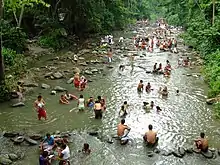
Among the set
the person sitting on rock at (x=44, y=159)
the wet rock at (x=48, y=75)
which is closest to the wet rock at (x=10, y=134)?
the person sitting on rock at (x=44, y=159)

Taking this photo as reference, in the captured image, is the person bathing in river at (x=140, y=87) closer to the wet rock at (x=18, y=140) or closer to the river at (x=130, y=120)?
the river at (x=130, y=120)

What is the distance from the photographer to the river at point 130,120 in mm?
15430

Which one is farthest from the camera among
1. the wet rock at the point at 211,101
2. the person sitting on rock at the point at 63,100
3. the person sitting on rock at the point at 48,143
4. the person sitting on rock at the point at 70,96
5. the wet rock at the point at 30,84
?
the wet rock at the point at 30,84

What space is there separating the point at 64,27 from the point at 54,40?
18.4 ft

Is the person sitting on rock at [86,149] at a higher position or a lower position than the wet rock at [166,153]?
higher

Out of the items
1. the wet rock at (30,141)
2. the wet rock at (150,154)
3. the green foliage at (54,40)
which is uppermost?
the green foliage at (54,40)

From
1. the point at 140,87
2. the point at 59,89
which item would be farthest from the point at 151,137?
the point at 59,89

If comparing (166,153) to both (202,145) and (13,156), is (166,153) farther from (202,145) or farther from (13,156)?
A: (13,156)

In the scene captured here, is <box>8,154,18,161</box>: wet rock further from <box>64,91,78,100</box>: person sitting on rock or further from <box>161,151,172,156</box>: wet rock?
<box>64,91,78,100</box>: person sitting on rock

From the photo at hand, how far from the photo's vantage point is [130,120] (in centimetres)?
1991

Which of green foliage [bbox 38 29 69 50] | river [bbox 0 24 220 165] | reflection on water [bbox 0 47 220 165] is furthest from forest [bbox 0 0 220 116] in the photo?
reflection on water [bbox 0 47 220 165]

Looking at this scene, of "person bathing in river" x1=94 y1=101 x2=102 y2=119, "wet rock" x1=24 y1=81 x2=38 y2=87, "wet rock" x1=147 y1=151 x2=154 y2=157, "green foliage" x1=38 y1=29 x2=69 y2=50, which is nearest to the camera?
"wet rock" x1=147 y1=151 x2=154 y2=157

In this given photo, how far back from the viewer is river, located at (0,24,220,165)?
50.6 ft

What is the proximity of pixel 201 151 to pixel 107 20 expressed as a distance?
4527 centimetres
